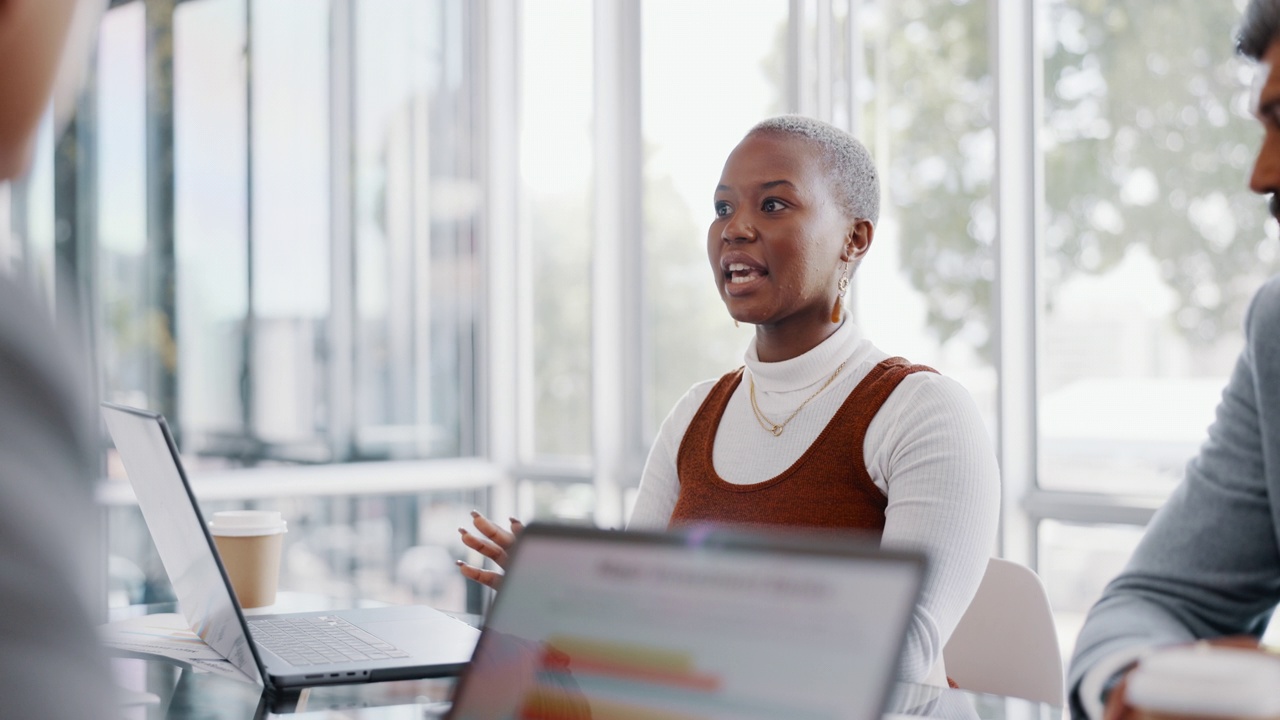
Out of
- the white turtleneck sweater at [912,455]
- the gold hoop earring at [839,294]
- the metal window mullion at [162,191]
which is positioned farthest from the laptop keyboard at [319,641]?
the metal window mullion at [162,191]

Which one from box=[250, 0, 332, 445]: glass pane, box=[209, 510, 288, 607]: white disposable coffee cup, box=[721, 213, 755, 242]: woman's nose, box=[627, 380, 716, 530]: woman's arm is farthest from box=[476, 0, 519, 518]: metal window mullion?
box=[209, 510, 288, 607]: white disposable coffee cup

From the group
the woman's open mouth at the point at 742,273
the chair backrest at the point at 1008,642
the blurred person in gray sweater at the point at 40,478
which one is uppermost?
the woman's open mouth at the point at 742,273

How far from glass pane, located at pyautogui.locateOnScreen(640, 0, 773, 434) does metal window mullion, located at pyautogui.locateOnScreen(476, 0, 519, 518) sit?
1.91 ft

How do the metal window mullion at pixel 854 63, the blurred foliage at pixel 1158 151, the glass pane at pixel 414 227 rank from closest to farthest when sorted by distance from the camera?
the blurred foliage at pixel 1158 151
the metal window mullion at pixel 854 63
the glass pane at pixel 414 227

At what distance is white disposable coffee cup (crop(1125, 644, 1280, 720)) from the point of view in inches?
21.7

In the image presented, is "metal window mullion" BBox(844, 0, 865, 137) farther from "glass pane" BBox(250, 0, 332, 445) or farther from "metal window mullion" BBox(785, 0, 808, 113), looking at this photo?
"glass pane" BBox(250, 0, 332, 445)

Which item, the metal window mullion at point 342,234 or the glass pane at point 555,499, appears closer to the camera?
the metal window mullion at point 342,234

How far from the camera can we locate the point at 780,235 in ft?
6.22

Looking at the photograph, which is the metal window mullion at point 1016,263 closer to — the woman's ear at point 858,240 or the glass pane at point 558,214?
the woman's ear at point 858,240

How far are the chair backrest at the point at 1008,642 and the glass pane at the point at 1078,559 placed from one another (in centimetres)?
128

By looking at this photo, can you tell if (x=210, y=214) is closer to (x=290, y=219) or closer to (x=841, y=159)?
(x=290, y=219)

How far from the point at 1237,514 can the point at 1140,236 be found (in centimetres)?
192

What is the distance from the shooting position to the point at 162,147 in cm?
359

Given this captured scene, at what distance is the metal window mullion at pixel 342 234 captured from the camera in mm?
4039
